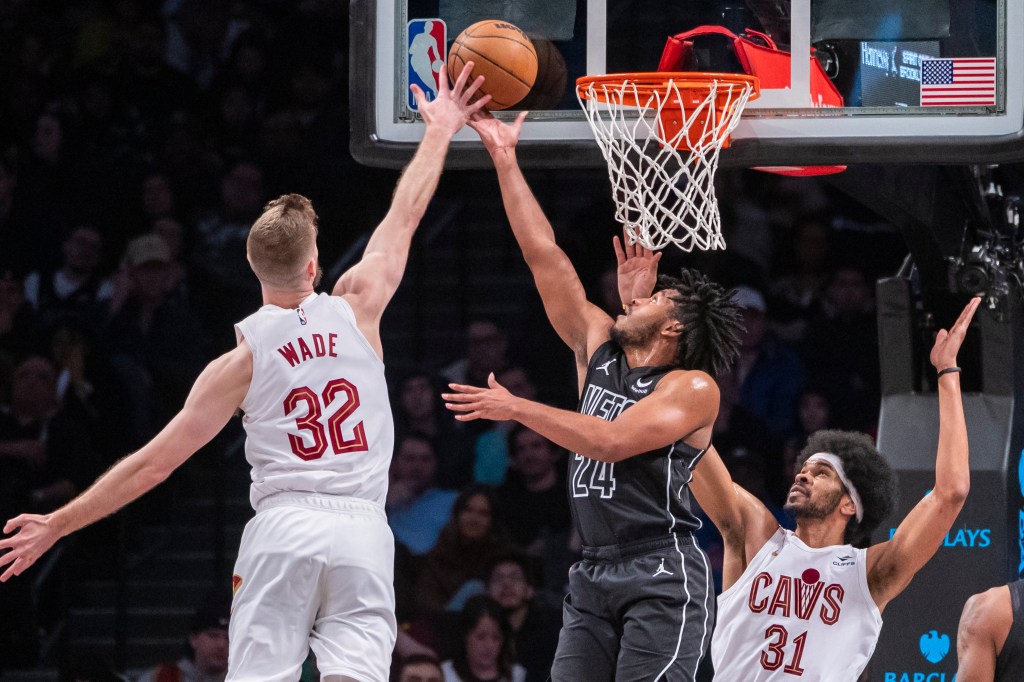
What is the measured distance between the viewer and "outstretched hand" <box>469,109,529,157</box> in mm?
4781

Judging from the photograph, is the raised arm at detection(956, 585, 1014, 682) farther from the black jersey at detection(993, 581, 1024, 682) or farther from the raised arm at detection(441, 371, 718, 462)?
the raised arm at detection(441, 371, 718, 462)

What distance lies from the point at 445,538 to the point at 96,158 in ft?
12.6

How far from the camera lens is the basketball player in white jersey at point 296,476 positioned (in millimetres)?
3824

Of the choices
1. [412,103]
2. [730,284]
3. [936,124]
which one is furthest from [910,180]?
[730,284]

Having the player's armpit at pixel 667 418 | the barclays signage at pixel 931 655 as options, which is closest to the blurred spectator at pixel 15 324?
the player's armpit at pixel 667 418

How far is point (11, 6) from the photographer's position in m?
10.1

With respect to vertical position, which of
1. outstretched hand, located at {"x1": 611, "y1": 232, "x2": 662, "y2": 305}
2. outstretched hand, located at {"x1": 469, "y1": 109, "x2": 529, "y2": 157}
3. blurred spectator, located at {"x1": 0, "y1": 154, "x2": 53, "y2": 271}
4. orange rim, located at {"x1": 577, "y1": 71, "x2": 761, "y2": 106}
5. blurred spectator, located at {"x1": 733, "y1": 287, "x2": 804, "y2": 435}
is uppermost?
orange rim, located at {"x1": 577, "y1": 71, "x2": 761, "y2": 106}

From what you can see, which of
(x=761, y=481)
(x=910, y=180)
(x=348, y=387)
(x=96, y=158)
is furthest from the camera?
(x=96, y=158)

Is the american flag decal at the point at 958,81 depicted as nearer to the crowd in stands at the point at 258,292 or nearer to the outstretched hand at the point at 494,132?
the outstretched hand at the point at 494,132

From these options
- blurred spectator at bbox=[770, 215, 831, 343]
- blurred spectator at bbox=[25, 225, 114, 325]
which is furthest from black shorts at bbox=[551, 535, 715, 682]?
blurred spectator at bbox=[25, 225, 114, 325]

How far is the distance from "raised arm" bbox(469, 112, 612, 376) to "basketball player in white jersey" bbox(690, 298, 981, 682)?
1.98 ft

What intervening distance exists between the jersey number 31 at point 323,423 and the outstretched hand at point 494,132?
1222 millimetres

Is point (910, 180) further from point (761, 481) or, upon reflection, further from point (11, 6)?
point (11, 6)

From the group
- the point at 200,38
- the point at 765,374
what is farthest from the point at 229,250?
the point at 765,374
